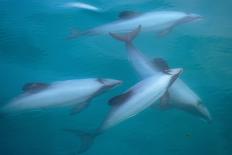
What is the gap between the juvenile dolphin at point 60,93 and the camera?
12.0 feet

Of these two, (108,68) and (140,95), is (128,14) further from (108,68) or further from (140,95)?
(140,95)

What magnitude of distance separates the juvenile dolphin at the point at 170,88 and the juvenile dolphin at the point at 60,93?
363 millimetres

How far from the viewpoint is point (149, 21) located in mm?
4117

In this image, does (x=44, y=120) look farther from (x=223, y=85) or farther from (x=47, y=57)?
(x=223, y=85)

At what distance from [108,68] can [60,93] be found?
110cm

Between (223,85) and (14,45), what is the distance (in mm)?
2862

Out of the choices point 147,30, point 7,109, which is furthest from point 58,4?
point 7,109

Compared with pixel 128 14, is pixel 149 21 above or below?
below

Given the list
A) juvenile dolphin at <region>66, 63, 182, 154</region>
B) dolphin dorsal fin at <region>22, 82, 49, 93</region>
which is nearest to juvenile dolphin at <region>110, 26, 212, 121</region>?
juvenile dolphin at <region>66, 63, 182, 154</region>

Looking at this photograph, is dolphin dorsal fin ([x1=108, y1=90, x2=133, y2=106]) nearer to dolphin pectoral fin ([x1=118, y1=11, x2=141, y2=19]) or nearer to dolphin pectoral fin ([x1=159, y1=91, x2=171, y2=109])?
dolphin pectoral fin ([x1=159, y1=91, x2=171, y2=109])

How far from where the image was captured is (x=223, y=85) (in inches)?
185

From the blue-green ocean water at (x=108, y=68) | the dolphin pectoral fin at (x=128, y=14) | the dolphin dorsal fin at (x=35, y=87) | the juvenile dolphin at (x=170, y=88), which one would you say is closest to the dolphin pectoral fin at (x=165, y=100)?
the juvenile dolphin at (x=170, y=88)

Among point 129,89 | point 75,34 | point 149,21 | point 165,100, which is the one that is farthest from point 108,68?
point 129,89

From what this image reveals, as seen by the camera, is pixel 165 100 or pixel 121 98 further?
pixel 165 100
